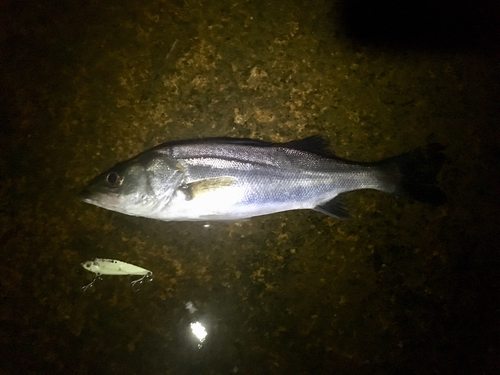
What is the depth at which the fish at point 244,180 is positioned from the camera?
1.89m

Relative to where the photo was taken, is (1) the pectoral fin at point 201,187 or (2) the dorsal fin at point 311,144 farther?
(2) the dorsal fin at point 311,144

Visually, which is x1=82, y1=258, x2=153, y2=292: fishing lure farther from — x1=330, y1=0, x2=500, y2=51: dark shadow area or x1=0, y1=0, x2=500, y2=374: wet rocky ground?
x1=330, y1=0, x2=500, y2=51: dark shadow area

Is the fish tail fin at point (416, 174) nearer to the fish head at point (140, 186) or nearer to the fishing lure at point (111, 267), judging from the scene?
the fish head at point (140, 186)

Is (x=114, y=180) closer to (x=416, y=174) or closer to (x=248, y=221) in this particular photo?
(x=248, y=221)

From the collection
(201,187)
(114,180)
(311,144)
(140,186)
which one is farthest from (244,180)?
(114,180)

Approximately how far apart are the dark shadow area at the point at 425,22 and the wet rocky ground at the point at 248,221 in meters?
0.02

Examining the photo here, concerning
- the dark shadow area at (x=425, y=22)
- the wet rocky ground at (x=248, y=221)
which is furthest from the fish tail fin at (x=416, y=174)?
the dark shadow area at (x=425, y=22)

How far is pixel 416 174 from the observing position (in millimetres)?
2029

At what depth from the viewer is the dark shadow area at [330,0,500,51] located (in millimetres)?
2240

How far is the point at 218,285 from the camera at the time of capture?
212cm

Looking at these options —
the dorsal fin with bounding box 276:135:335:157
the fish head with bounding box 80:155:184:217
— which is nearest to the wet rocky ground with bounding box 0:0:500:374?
the dorsal fin with bounding box 276:135:335:157

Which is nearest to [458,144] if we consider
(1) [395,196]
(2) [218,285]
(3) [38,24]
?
(1) [395,196]

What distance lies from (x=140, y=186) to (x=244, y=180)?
24.5 inches

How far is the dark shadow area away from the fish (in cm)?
83
